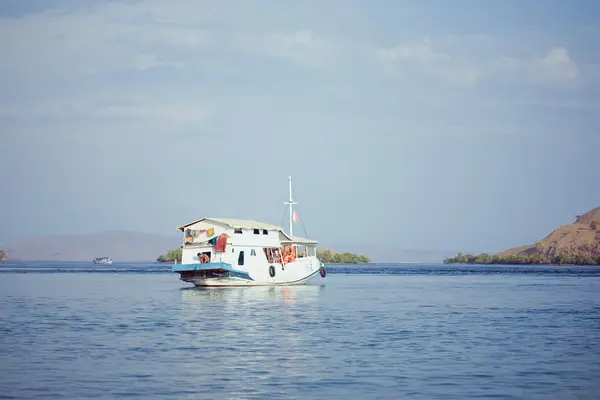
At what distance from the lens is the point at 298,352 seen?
3294 cm

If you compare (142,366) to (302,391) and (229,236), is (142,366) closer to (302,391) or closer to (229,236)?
(302,391)

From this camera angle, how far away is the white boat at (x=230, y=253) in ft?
259

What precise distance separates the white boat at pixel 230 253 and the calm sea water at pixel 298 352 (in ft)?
63.4

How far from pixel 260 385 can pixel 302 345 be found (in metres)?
9.95

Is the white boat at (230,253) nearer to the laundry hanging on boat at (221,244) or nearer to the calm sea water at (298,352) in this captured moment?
the laundry hanging on boat at (221,244)

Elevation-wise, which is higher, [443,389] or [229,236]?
[229,236]

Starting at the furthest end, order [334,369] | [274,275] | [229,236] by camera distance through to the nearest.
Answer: [274,275] < [229,236] < [334,369]

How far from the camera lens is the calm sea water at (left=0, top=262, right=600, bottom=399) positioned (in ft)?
81.7

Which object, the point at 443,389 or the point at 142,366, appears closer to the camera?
the point at 443,389

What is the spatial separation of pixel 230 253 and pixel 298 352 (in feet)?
153

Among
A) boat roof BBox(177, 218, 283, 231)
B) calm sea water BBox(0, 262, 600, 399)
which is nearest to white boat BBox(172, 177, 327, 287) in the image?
boat roof BBox(177, 218, 283, 231)

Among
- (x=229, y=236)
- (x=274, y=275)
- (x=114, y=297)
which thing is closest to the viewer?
(x=114, y=297)

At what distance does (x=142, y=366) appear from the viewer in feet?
94.8

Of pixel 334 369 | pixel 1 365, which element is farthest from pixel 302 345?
pixel 1 365
